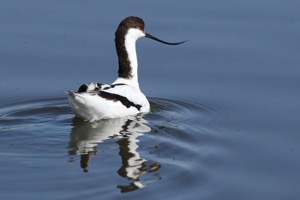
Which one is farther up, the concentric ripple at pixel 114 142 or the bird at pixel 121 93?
the bird at pixel 121 93

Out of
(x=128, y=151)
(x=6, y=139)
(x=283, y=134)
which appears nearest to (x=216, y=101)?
(x=283, y=134)

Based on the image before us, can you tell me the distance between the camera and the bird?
36.3 feet

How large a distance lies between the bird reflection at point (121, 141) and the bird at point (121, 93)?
123 millimetres

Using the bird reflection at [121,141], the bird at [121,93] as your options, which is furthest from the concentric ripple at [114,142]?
the bird at [121,93]

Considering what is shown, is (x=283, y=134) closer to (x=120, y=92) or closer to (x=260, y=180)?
(x=260, y=180)

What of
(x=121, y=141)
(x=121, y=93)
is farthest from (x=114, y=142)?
(x=121, y=93)

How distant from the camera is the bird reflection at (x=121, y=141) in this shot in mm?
9336

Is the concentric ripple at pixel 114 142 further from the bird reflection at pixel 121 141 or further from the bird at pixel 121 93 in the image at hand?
the bird at pixel 121 93

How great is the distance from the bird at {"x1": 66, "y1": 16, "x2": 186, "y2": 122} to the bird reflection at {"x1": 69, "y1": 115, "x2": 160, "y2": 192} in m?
0.12

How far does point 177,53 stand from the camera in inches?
529

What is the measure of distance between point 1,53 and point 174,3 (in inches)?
127

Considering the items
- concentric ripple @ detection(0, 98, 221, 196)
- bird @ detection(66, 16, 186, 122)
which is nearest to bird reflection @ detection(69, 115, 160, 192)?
concentric ripple @ detection(0, 98, 221, 196)

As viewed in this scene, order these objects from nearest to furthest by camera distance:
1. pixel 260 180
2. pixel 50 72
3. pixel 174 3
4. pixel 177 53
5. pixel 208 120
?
pixel 260 180, pixel 208 120, pixel 50 72, pixel 177 53, pixel 174 3

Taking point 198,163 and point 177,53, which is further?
point 177,53
